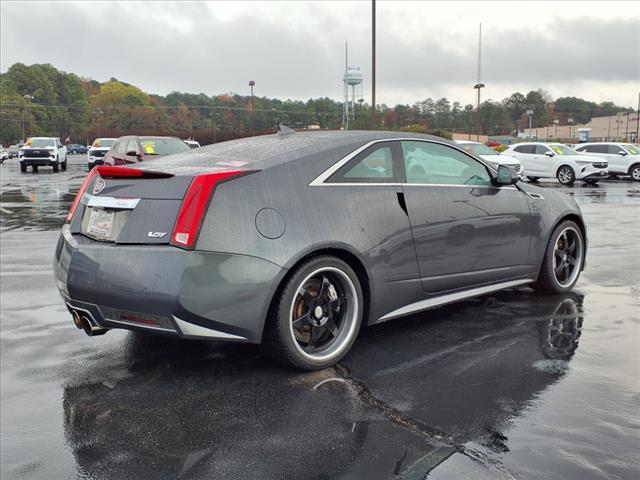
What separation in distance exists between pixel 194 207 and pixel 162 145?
49.0ft

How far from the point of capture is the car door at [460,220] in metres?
4.71

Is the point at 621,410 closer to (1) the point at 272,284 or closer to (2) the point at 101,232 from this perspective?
(1) the point at 272,284

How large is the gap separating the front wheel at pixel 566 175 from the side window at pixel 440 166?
20.6 metres

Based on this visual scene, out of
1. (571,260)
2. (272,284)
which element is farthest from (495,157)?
(272,284)

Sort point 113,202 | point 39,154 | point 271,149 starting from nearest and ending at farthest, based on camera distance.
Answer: point 113,202 < point 271,149 < point 39,154

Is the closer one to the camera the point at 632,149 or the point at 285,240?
the point at 285,240

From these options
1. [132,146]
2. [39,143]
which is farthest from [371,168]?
[39,143]

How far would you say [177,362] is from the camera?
4.29 m

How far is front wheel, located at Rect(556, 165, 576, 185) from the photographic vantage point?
2428 centimetres

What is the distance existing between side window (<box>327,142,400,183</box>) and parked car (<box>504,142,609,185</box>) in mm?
21610

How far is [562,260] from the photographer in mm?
6152

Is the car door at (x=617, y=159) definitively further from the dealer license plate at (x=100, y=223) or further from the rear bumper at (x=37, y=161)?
the dealer license plate at (x=100, y=223)

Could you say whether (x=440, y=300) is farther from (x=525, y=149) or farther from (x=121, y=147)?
(x=525, y=149)

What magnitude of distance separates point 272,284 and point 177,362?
3.30ft
